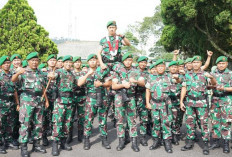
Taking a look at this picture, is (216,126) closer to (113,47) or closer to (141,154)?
(141,154)

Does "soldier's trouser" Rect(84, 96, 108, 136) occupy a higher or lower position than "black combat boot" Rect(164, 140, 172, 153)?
higher

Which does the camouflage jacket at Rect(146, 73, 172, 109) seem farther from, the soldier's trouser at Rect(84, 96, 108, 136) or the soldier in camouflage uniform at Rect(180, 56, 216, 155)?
the soldier's trouser at Rect(84, 96, 108, 136)

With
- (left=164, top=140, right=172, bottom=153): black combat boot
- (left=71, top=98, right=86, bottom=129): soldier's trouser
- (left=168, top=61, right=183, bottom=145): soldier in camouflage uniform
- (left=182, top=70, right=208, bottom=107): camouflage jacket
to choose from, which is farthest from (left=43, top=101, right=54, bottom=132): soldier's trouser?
A: (left=182, top=70, right=208, bottom=107): camouflage jacket

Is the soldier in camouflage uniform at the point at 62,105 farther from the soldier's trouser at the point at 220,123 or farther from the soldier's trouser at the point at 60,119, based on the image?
the soldier's trouser at the point at 220,123

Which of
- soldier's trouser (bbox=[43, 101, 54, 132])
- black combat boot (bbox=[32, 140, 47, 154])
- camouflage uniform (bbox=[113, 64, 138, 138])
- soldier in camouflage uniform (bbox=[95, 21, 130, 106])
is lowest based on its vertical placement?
black combat boot (bbox=[32, 140, 47, 154])

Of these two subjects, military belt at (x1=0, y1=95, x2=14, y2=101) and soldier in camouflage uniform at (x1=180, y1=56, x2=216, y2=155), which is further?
military belt at (x1=0, y1=95, x2=14, y2=101)

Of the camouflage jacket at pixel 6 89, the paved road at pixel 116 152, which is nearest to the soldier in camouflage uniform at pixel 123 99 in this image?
the paved road at pixel 116 152

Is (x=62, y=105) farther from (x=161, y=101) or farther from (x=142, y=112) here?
(x=161, y=101)

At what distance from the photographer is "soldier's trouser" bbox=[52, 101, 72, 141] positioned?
5.06 meters

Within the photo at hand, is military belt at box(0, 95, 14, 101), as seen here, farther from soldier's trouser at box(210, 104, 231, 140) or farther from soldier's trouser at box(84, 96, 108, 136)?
soldier's trouser at box(210, 104, 231, 140)

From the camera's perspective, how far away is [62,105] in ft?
16.8

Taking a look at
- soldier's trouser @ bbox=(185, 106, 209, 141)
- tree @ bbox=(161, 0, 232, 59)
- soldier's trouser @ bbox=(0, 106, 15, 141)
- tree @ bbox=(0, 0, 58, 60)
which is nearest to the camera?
soldier's trouser @ bbox=(185, 106, 209, 141)

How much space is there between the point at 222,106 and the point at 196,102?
69 centimetres

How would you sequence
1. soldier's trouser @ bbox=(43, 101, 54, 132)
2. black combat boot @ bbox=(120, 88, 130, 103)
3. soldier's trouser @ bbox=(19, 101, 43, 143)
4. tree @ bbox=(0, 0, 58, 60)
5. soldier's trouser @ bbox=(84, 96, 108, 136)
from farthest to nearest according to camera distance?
tree @ bbox=(0, 0, 58, 60)
soldier's trouser @ bbox=(43, 101, 54, 132)
soldier's trouser @ bbox=(84, 96, 108, 136)
black combat boot @ bbox=(120, 88, 130, 103)
soldier's trouser @ bbox=(19, 101, 43, 143)
